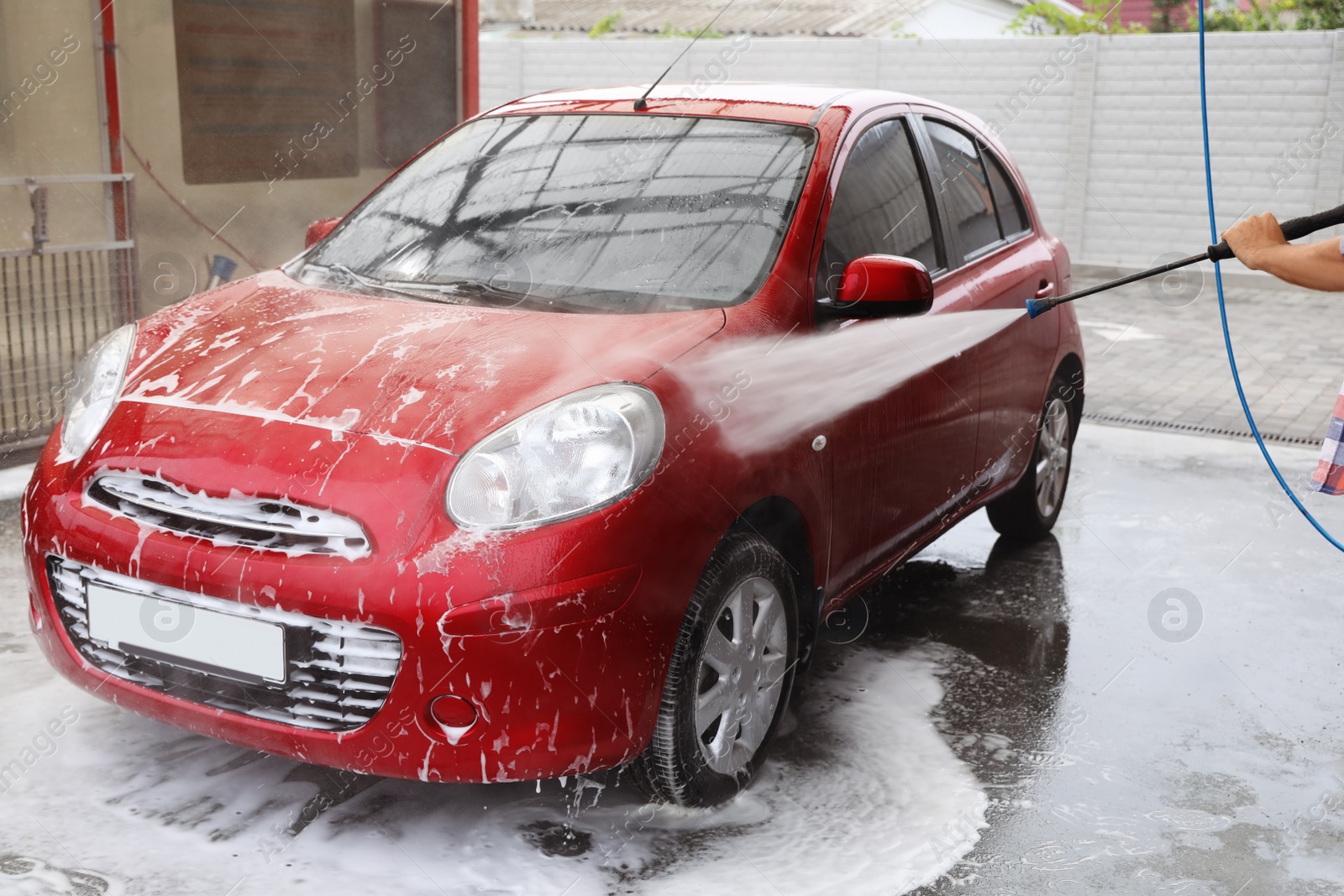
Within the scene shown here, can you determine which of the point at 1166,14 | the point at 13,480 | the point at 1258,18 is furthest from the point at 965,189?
the point at 1166,14

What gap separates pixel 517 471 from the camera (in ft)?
8.46

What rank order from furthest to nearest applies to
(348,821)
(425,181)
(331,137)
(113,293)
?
(331,137), (113,293), (425,181), (348,821)

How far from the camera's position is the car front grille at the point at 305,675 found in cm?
249

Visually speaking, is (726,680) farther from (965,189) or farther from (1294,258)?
(965,189)

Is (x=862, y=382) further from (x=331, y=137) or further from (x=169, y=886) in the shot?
(x=331, y=137)

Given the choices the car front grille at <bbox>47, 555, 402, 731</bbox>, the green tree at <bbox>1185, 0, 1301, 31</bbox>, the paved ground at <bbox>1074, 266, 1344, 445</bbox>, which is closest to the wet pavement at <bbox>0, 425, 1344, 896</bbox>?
the car front grille at <bbox>47, 555, 402, 731</bbox>

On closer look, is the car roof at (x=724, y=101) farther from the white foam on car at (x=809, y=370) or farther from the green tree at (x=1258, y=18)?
the green tree at (x=1258, y=18)

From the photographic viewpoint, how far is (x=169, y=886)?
2611 millimetres

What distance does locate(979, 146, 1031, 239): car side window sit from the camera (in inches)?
185

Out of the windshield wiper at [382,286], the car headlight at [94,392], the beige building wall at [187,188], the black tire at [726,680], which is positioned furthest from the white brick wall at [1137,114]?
the car headlight at [94,392]

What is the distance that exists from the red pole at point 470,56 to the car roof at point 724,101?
16.4 feet

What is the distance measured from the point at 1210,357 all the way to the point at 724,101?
6.74 metres

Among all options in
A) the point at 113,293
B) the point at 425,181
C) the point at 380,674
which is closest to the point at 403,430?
the point at 380,674

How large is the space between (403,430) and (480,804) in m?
0.92
